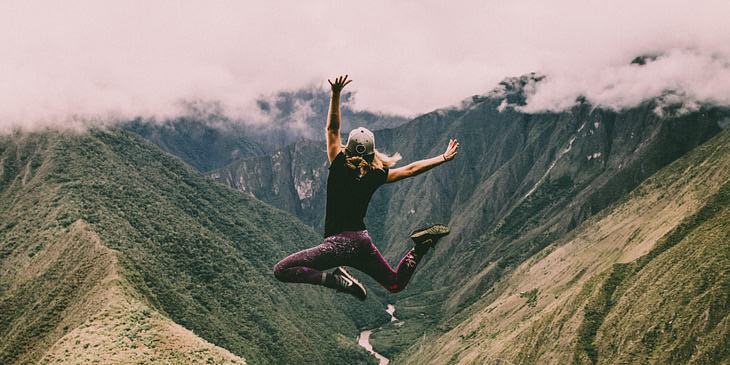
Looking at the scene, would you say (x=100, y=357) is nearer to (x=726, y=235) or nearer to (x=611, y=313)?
(x=611, y=313)

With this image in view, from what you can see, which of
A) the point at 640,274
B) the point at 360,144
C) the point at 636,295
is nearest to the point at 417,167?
the point at 360,144

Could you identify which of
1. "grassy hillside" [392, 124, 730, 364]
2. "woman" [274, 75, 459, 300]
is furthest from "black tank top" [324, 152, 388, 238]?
"grassy hillside" [392, 124, 730, 364]

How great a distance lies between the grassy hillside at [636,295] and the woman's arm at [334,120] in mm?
101615

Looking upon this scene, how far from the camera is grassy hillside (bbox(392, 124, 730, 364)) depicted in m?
89.3

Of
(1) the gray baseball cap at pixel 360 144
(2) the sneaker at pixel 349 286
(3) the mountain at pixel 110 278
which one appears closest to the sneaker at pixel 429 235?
(2) the sneaker at pixel 349 286

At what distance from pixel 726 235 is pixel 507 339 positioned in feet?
193

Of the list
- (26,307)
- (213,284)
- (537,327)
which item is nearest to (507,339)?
(537,327)

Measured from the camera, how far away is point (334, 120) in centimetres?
724

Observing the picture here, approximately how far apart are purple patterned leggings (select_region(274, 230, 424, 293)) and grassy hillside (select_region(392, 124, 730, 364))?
100045 mm

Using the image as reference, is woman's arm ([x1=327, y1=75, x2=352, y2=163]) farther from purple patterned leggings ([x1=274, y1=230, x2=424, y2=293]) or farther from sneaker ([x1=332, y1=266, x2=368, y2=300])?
sneaker ([x1=332, y1=266, x2=368, y2=300])

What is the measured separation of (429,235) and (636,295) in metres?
119

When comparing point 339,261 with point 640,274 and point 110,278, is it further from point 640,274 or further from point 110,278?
point 640,274

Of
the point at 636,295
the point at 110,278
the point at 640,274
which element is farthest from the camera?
the point at 640,274

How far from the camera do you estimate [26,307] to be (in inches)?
4085
